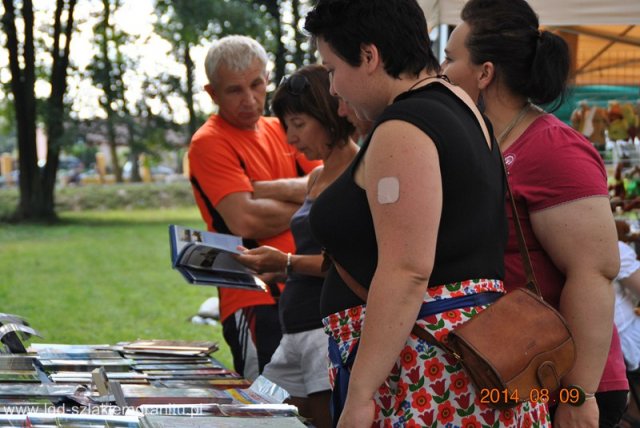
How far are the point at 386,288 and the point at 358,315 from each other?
0.67ft

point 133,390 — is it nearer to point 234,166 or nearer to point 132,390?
point 132,390

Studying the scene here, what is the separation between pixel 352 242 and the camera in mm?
1825

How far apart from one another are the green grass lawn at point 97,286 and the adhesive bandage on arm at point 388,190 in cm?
514

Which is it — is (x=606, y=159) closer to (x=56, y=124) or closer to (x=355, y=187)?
(x=355, y=187)

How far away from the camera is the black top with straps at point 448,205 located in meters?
1.75

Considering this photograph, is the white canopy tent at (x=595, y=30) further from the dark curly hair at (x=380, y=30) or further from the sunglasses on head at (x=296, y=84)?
the dark curly hair at (x=380, y=30)

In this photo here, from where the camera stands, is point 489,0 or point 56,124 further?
point 56,124

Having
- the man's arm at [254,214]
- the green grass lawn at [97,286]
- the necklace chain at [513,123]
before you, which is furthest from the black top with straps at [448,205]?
the green grass lawn at [97,286]

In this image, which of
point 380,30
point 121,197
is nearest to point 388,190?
point 380,30

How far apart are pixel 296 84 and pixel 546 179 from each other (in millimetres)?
1085

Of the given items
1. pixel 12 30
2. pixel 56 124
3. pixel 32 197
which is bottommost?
pixel 32 197

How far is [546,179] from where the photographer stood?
209cm

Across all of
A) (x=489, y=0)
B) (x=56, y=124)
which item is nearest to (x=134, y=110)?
(x=56, y=124)

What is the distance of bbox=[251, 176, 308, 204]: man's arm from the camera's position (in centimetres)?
337
